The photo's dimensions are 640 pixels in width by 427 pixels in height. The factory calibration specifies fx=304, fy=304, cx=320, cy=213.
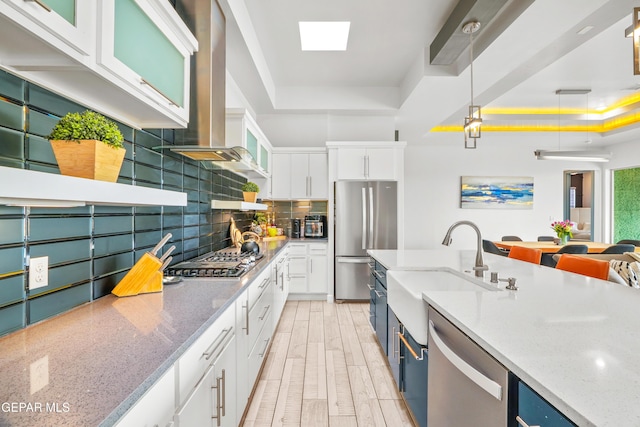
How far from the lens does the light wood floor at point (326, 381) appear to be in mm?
1908

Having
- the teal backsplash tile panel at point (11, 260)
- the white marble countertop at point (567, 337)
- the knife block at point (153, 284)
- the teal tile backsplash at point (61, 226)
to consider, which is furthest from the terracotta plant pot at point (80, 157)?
the white marble countertop at point (567, 337)

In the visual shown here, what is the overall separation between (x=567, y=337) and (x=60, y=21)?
1721 mm

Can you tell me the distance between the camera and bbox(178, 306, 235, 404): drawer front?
985 mm

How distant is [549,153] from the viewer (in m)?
4.47

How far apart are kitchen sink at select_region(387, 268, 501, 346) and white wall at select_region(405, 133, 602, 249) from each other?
467 cm

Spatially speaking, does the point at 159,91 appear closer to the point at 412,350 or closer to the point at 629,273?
the point at 412,350

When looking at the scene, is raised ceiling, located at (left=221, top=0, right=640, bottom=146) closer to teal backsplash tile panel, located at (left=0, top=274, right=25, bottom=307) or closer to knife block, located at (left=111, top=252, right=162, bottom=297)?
knife block, located at (left=111, top=252, right=162, bottom=297)

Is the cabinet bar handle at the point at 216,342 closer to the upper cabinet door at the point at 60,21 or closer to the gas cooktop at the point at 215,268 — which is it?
the gas cooktop at the point at 215,268

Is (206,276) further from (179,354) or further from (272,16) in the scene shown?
(272,16)

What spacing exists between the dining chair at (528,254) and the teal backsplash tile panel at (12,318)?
336 centimetres

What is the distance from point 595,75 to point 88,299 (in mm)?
5556

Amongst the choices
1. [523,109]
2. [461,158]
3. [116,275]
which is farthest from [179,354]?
[461,158]

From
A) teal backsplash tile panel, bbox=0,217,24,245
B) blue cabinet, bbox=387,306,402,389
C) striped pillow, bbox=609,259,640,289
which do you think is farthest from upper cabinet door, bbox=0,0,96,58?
striped pillow, bbox=609,259,640,289

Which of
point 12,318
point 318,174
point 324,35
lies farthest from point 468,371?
point 318,174
